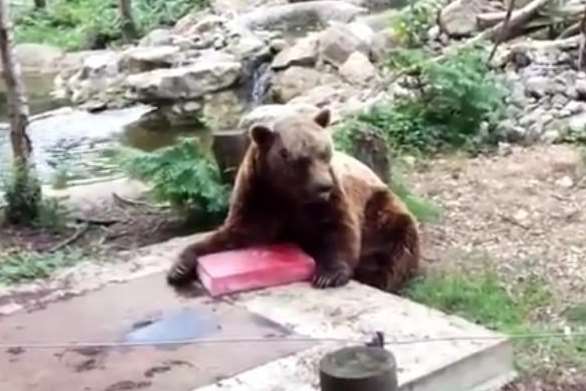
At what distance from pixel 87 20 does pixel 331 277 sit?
46.8 ft

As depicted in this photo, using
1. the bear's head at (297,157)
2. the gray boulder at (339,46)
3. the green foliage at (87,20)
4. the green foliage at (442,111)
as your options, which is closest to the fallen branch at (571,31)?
the green foliage at (442,111)

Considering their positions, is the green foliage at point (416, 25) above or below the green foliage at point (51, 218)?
below

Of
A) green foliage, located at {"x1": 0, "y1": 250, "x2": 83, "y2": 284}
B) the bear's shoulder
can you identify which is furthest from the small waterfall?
the bear's shoulder

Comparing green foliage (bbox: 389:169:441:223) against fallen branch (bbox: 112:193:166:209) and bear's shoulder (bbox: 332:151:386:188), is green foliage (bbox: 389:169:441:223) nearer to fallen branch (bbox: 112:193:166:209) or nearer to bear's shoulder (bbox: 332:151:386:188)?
bear's shoulder (bbox: 332:151:386:188)

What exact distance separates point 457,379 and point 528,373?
0.38 metres

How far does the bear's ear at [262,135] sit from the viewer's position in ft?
Answer: 14.7

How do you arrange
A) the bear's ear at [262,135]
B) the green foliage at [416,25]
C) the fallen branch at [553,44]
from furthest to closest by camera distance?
the green foliage at [416,25] < the fallen branch at [553,44] < the bear's ear at [262,135]

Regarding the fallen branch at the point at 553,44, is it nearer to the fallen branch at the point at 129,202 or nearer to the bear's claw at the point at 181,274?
the fallen branch at the point at 129,202

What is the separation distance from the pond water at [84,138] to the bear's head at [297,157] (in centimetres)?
424

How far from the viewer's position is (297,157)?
4.40m

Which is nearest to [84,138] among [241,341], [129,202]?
[129,202]

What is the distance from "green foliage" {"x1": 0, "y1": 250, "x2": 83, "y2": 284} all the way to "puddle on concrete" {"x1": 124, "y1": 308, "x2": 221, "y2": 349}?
89cm

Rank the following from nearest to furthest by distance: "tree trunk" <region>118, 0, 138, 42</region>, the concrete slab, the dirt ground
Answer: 1. the concrete slab
2. the dirt ground
3. "tree trunk" <region>118, 0, 138, 42</region>

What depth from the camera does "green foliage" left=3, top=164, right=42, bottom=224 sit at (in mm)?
6129
